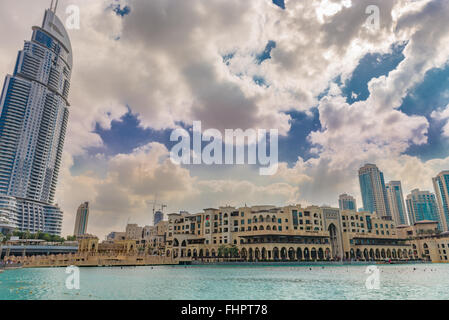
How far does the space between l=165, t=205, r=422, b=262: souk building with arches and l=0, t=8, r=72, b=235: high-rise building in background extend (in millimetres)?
98999

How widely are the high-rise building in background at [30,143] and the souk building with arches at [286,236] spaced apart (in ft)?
325

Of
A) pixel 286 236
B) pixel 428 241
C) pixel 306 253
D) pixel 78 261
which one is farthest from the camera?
pixel 428 241

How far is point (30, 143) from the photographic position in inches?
7042

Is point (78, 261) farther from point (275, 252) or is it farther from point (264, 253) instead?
point (275, 252)

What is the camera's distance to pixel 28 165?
175m

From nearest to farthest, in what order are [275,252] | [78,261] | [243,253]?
[78,261]
[275,252]
[243,253]

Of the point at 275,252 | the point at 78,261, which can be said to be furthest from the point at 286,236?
the point at 78,261

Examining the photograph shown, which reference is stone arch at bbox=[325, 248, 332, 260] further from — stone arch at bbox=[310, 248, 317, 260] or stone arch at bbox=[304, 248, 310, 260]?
stone arch at bbox=[304, 248, 310, 260]

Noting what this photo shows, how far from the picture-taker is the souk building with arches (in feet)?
324

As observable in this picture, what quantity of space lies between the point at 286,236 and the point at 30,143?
160 meters

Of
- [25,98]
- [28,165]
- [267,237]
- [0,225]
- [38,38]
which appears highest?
[38,38]
